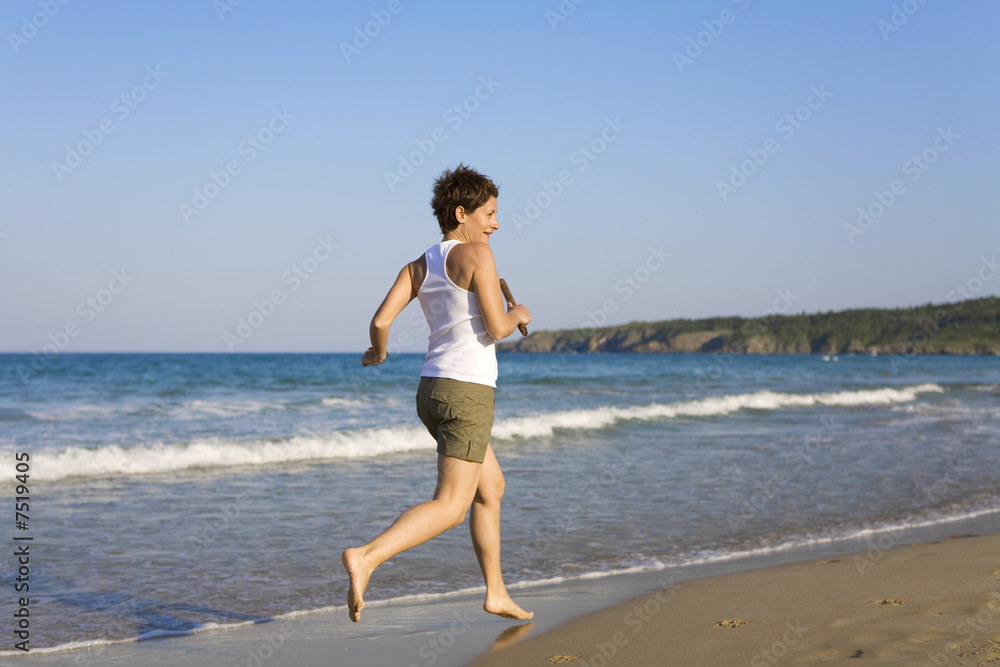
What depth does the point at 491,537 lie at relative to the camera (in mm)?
3545

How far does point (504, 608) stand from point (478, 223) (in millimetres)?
1762

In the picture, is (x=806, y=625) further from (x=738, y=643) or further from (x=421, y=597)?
(x=421, y=597)

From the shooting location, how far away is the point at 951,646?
2781 mm

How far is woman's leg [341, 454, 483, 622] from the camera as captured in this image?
9.70 feet

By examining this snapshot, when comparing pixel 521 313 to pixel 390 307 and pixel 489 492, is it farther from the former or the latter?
pixel 489 492

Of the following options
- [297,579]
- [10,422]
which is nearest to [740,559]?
[297,579]

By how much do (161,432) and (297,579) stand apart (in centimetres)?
959

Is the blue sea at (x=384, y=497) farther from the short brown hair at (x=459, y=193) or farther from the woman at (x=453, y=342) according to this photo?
the short brown hair at (x=459, y=193)

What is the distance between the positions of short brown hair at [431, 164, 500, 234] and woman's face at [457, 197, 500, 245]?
0.06 feet


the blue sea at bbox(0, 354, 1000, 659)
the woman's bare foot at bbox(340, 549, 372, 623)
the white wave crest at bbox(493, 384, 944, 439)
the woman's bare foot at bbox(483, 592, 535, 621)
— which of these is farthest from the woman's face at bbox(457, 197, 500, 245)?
the white wave crest at bbox(493, 384, 944, 439)

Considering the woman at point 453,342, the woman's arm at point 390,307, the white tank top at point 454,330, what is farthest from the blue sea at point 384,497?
the white tank top at point 454,330

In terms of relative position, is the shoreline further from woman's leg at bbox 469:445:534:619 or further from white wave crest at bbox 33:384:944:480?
white wave crest at bbox 33:384:944:480

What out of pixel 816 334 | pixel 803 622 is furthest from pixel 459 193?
pixel 816 334

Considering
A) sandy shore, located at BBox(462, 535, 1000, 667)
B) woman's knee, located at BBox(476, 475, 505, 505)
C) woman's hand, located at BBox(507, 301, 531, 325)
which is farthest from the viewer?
woman's knee, located at BBox(476, 475, 505, 505)
